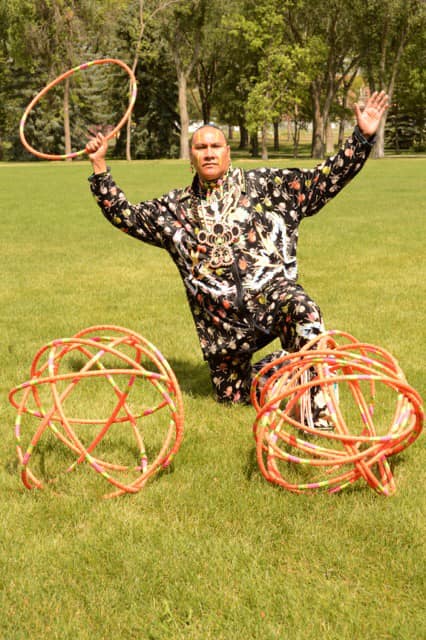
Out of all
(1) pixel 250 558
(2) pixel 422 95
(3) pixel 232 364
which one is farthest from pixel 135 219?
(2) pixel 422 95

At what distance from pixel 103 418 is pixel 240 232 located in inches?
66.3

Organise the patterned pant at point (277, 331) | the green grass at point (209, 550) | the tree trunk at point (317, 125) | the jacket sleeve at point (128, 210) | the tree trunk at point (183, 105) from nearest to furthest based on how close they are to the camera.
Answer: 1. the green grass at point (209, 550)
2. the patterned pant at point (277, 331)
3. the jacket sleeve at point (128, 210)
4. the tree trunk at point (317, 125)
5. the tree trunk at point (183, 105)

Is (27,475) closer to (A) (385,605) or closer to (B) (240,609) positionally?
(B) (240,609)

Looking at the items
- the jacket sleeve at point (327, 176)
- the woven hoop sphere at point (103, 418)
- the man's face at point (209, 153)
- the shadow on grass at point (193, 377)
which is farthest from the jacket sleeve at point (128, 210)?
the shadow on grass at point (193, 377)

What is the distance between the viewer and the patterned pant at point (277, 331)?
4.55 metres

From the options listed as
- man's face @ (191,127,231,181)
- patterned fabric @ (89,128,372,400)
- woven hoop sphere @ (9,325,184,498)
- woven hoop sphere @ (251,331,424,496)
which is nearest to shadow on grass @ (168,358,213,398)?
woven hoop sphere @ (9,325,184,498)

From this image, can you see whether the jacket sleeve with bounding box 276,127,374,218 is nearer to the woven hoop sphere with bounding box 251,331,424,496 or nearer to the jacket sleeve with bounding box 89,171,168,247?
the jacket sleeve with bounding box 89,171,168,247

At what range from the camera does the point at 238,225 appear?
15.9ft

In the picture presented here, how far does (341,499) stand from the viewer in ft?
13.0

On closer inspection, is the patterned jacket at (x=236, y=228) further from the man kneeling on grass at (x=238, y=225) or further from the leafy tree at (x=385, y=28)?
the leafy tree at (x=385, y=28)

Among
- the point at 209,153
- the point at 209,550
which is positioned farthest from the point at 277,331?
the point at 209,550

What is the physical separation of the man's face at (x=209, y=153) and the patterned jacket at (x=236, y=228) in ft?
0.42

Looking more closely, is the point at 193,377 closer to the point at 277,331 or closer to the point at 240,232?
the point at 277,331

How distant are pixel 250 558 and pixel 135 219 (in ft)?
8.30
